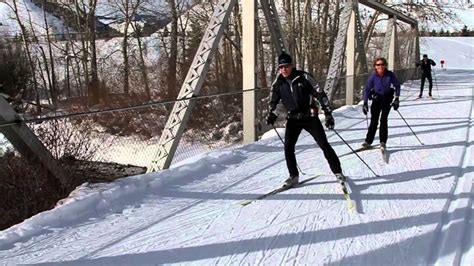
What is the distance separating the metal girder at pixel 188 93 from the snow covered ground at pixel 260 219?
66cm

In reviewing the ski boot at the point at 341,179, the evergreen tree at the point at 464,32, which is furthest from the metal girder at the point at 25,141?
the evergreen tree at the point at 464,32

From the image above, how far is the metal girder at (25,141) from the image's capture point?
17.9 feet

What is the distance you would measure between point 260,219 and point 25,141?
114 inches

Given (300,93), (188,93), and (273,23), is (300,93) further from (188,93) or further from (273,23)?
(273,23)

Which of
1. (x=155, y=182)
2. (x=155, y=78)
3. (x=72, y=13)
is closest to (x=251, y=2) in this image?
(x=155, y=182)

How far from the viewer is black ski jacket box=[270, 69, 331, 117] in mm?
5896

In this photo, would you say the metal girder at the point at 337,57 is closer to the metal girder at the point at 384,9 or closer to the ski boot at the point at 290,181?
the metal girder at the point at 384,9

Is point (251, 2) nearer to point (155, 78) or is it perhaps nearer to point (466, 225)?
point (466, 225)

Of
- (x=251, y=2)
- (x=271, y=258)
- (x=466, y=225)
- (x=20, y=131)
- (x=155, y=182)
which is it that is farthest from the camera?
(x=251, y=2)

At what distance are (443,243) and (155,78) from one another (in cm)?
2320

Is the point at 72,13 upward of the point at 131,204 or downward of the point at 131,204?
upward

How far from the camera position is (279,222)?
507 cm

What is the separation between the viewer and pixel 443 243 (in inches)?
173

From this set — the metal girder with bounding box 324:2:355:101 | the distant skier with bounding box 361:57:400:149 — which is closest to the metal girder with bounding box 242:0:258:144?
the distant skier with bounding box 361:57:400:149
